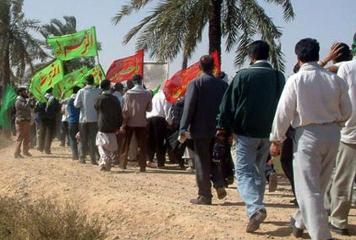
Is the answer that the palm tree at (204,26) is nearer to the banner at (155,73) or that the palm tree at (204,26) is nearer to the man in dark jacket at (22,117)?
the banner at (155,73)

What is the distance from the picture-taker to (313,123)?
5.12 m

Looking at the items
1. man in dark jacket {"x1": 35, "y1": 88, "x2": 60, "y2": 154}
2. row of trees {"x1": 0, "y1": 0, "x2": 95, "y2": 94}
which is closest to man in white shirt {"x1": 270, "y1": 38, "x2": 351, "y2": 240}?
man in dark jacket {"x1": 35, "y1": 88, "x2": 60, "y2": 154}

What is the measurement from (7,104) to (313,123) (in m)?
14.8

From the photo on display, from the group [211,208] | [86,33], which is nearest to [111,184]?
[211,208]

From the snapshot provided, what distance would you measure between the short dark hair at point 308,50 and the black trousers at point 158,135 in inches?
284

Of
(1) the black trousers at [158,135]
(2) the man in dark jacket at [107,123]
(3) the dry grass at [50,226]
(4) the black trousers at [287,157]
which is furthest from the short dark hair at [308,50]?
(1) the black trousers at [158,135]

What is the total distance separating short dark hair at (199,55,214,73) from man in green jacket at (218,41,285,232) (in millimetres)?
1165

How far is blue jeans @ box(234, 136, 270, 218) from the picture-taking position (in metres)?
5.93

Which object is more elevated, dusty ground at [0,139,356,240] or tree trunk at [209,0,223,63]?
tree trunk at [209,0,223,63]

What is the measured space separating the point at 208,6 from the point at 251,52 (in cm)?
987

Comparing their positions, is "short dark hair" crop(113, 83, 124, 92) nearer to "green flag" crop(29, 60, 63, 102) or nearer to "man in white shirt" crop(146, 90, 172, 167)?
"man in white shirt" crop(146, 90, 172, 167)

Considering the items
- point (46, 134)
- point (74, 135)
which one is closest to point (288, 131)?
point (74, 135)

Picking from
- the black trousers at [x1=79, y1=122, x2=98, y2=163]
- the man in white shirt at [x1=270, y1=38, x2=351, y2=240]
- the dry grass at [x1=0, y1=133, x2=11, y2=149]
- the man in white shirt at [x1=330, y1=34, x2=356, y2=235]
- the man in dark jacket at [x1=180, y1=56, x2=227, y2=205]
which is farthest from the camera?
the dry grass at [x1=0, y1=133, x2=11, y2=149]

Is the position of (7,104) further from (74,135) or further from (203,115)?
(203,115)
